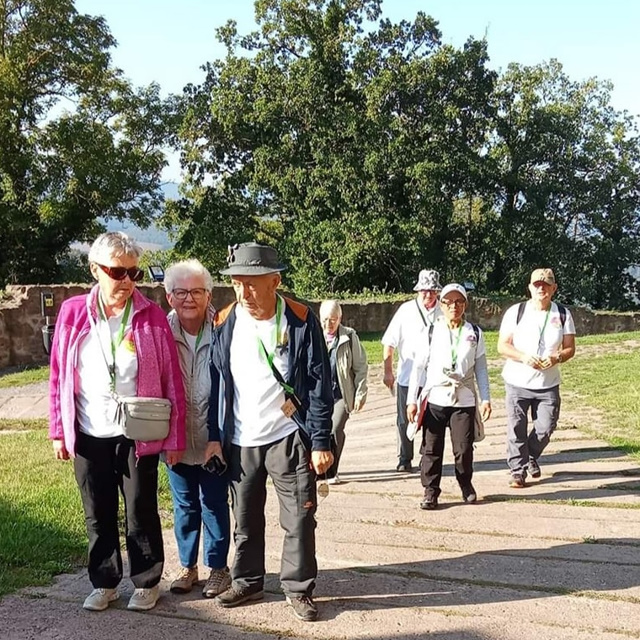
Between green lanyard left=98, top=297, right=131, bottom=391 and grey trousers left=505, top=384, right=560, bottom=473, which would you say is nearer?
green lanyard left=98, top=297, right=131, bottom=391

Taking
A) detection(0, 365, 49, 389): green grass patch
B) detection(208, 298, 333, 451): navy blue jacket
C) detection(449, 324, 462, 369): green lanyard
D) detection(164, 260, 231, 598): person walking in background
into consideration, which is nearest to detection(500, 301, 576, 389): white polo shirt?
detection(449, 324, 462, 369): green lanyard

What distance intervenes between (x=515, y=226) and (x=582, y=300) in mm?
3874

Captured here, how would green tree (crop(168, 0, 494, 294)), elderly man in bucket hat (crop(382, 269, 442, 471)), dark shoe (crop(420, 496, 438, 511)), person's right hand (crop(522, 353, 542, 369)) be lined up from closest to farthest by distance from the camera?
1. dark shoe (crop(420, 496, 438, 511))
2. person's right hand (crop(522, 353, 542, 369))
3. elderly man in bucket hat (crop(382, 269, 442, 471))
4. green tree (crop(168, 0, 494, 294))

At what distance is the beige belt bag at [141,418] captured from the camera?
10.6 feet

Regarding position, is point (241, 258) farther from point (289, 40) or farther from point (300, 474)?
point (289, 40)

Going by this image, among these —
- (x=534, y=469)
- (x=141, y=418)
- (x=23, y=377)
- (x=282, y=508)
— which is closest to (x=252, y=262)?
(x=141, y=418)

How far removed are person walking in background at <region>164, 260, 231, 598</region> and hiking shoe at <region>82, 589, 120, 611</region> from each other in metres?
0.31

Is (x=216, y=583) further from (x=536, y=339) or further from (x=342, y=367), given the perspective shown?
(x=536, y=339)

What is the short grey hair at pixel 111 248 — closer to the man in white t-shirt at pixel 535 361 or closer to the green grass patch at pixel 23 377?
the man in white t-shirt at pixel 535 361

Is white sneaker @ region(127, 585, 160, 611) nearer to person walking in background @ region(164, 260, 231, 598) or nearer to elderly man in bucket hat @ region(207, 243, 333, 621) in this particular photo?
person walking in background @ region(164, 260, 231, 598)

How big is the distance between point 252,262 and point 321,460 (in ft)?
3.20

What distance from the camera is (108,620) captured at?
3.27m

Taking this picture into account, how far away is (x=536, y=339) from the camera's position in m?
5.56

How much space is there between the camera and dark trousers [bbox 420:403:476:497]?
502 cm
